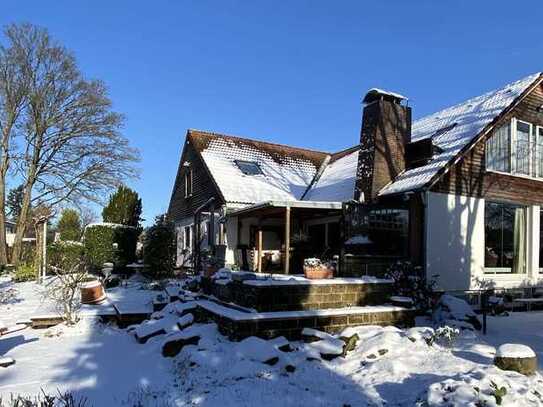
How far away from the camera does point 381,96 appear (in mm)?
13586

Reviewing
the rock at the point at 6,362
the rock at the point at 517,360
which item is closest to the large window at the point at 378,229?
the rock at the point at 517,360

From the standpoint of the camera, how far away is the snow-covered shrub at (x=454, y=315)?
8767mm

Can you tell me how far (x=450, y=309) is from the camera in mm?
9086

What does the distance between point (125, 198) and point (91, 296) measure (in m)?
15.3

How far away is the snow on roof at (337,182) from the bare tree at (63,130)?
14.1 meters

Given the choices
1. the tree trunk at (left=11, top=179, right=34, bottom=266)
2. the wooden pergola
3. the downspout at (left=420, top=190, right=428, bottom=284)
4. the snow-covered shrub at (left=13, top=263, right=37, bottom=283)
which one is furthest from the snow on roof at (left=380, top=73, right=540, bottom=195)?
the tree trunk at (left=11, top=179, right=34, bottom=266)

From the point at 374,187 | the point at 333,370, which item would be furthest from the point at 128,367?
the point at 374,187

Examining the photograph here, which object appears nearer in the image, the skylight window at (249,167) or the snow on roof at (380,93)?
the snow on roof at (380,93)

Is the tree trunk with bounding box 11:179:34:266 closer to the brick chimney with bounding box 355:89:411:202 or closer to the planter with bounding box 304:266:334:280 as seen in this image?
the brick chimney with bounding box 355:89:411:202

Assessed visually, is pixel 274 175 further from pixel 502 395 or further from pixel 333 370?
pixel 502 395

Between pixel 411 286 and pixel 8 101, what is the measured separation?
2379 centimetres

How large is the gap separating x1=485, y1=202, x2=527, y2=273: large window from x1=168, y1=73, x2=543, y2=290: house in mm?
29

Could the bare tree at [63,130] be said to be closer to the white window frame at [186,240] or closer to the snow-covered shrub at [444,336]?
the white window frame at [186,240]

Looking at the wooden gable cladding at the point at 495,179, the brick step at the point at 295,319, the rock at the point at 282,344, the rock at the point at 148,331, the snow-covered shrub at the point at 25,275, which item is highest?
the wooden gable cladding at the point at 495,179
